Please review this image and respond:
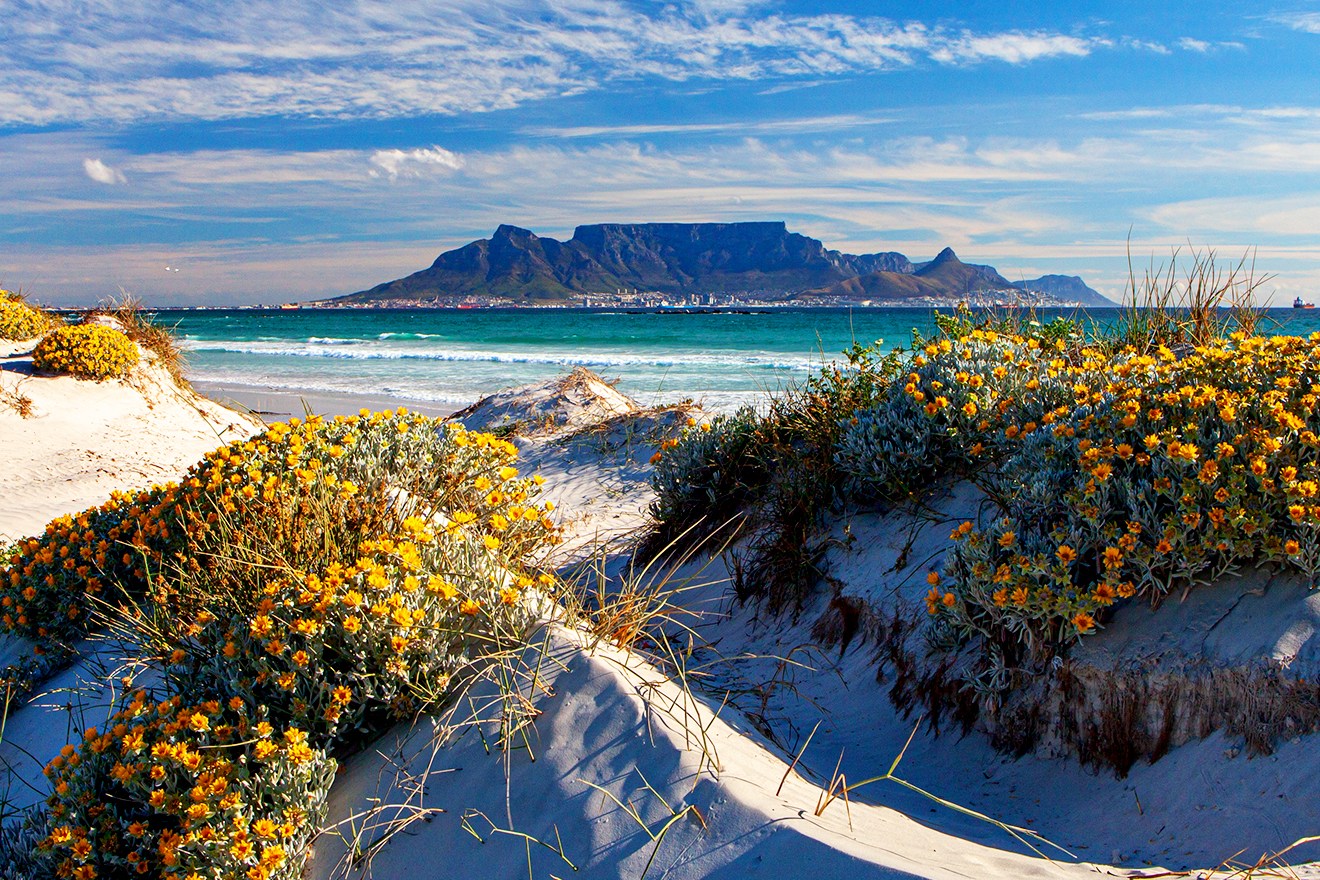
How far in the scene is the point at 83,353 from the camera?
539 inches

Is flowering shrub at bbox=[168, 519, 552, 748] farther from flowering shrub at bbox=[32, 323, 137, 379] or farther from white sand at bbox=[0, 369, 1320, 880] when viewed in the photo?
flowering shrub at bbox=[32, 323, 137, 379]

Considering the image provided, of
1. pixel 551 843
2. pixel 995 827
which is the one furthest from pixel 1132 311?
pixel 551 843

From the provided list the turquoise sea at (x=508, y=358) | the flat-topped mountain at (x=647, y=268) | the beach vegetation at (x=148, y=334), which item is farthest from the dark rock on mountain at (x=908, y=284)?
the beach vegetation at (x=148, y=334)

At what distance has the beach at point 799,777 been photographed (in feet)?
9.02

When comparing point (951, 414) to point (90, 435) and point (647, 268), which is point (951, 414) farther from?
point (647, 268)

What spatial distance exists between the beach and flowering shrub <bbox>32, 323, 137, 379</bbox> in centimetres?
1053

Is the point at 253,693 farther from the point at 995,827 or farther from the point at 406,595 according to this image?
the point at 995,827

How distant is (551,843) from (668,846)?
40cm

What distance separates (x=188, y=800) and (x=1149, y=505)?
381 centimetres

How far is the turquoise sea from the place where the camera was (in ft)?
76.9

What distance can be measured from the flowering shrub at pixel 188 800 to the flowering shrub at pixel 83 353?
12.9 meters

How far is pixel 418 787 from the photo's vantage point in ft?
9.99

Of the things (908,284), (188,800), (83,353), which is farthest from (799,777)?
(908,284)

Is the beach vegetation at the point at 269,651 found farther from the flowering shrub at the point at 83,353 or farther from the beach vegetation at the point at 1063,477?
the flowering shrub at the point at 83,353
